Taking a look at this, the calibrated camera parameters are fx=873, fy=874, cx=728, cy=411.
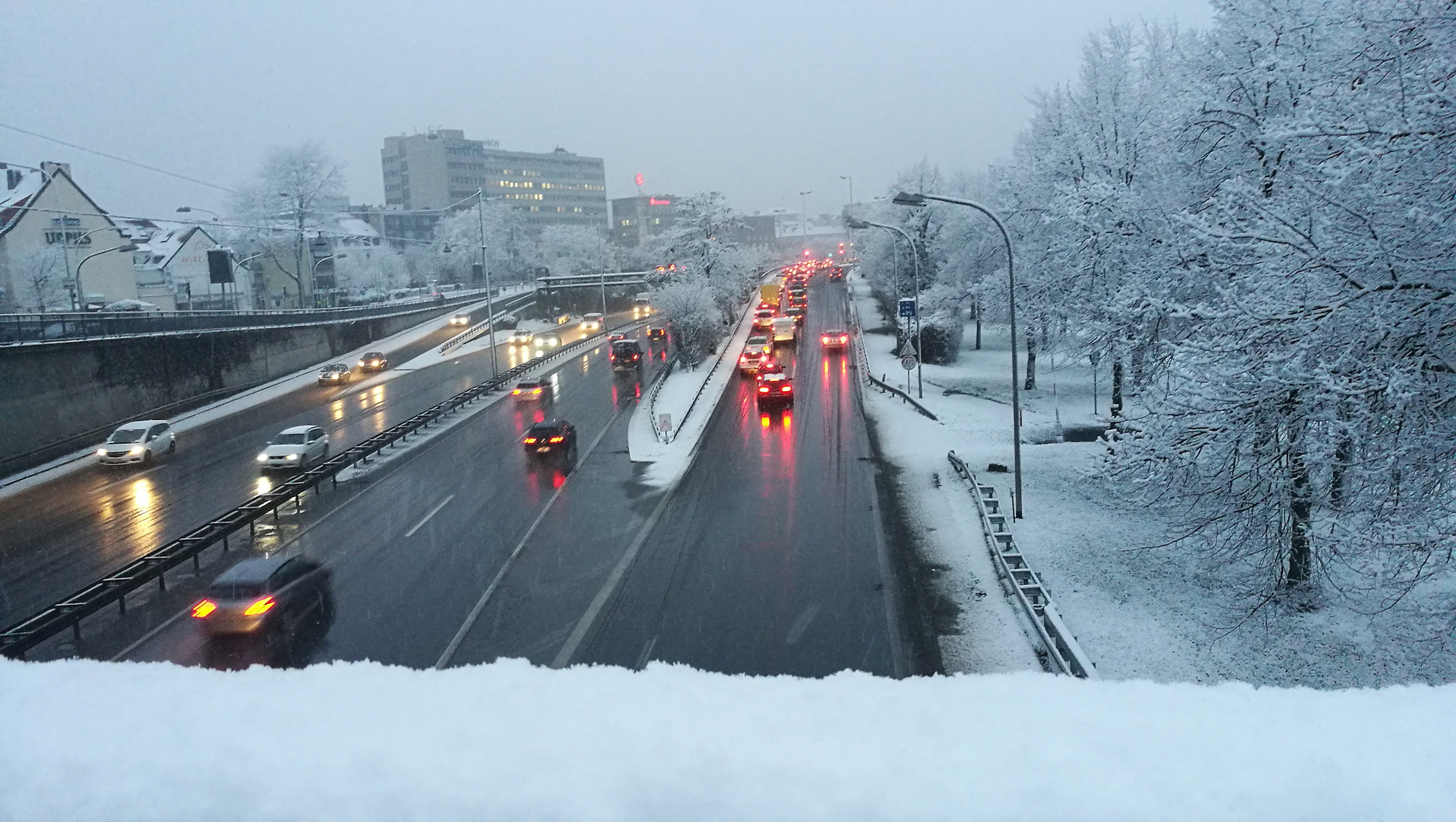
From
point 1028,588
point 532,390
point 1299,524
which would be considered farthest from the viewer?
point 532,390

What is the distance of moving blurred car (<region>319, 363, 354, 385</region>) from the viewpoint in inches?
1801

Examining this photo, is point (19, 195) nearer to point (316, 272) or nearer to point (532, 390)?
point (316, 272)

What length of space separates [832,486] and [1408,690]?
19650 mm

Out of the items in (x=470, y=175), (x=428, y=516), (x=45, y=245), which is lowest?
(x=428, y=516)

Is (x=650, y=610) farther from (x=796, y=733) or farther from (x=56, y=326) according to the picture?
(x=56, y=326)

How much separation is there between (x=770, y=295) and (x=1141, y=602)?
204ft

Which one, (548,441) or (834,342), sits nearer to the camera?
(548,441)

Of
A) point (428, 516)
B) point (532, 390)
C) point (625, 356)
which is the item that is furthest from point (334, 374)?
point (428, 516)

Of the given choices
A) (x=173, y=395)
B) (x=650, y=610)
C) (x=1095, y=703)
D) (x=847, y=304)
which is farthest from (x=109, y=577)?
(x=847, y=304)

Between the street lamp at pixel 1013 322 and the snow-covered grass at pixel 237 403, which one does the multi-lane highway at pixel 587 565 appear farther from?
the snow-covered grass at pixel 237 403

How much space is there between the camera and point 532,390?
40.9 meters

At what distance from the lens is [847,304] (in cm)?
8475

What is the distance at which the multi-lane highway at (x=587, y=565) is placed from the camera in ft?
46.0

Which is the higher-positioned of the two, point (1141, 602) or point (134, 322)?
point (134, 322)
